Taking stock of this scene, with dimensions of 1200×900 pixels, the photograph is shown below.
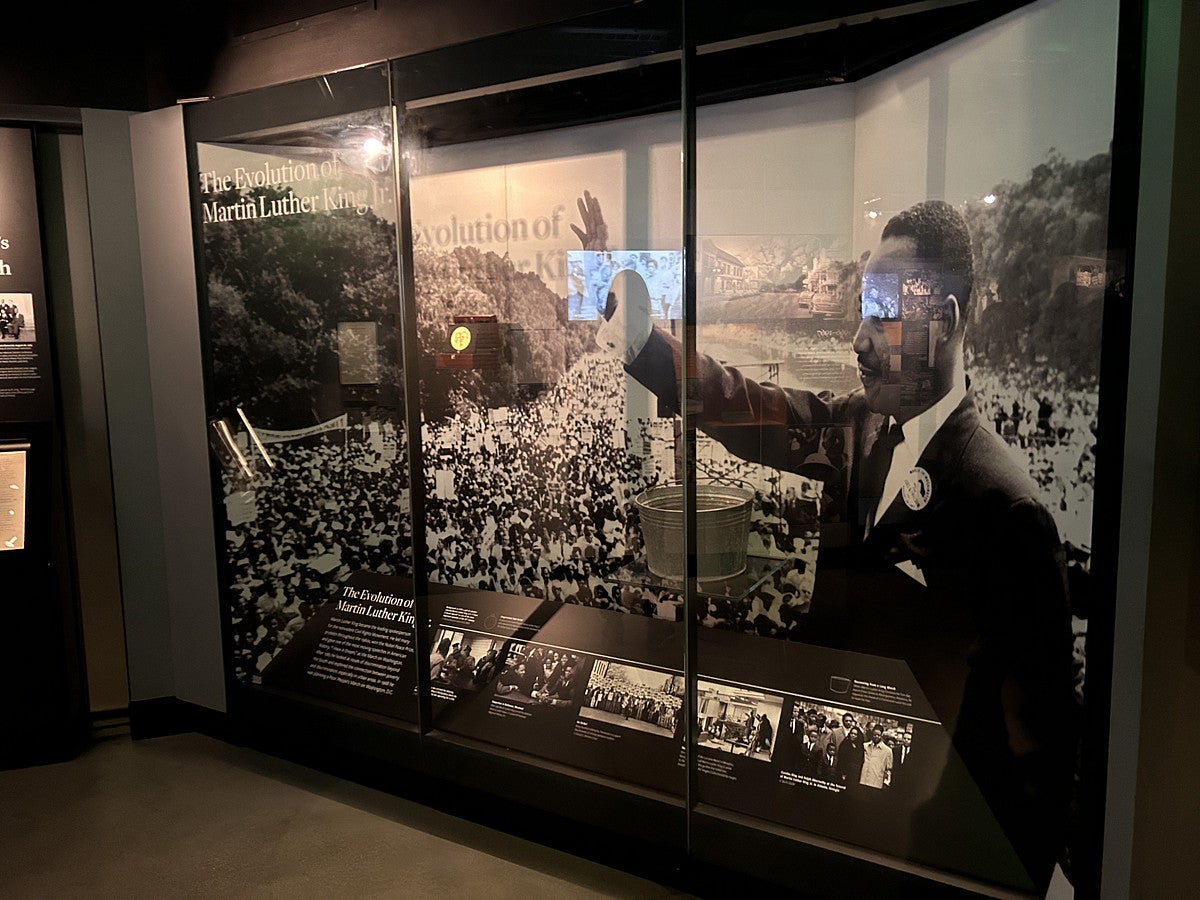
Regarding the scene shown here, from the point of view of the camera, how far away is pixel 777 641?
2.56m

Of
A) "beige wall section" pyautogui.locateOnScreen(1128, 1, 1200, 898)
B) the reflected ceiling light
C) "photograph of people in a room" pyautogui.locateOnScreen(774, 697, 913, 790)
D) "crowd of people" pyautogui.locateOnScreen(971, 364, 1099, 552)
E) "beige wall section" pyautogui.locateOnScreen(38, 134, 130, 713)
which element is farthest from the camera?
"beige wall section" pyautogui.locateOnScreen(38, 134, 130, 713)

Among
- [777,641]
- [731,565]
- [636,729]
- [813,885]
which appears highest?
[731,565]

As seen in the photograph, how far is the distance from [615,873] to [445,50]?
261 centimetres

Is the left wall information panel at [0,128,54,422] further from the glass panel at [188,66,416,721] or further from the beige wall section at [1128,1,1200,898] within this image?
the beige wall section at [1128,1,1200,898]

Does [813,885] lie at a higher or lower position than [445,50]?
lower

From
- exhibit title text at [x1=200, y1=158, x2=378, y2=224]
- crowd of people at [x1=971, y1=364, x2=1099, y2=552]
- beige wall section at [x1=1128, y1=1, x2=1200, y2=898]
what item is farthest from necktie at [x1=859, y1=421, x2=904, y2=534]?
exhibit title text at [x1=200, y1=158, x2=378, y2=224]

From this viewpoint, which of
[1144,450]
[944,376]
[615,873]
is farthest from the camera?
[615,873]

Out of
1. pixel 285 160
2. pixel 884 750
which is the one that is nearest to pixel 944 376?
pixel 884 750

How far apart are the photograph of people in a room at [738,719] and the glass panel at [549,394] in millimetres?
126

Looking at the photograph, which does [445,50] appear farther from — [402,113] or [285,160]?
[285,160]

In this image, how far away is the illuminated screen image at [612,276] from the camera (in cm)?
253

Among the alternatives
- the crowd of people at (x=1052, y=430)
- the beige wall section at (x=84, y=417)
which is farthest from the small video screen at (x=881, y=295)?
the beige wall section at (x=84, y=417)

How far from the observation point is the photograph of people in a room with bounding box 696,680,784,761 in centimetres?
251

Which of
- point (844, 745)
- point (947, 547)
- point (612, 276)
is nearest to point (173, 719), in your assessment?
point (612, 276)
